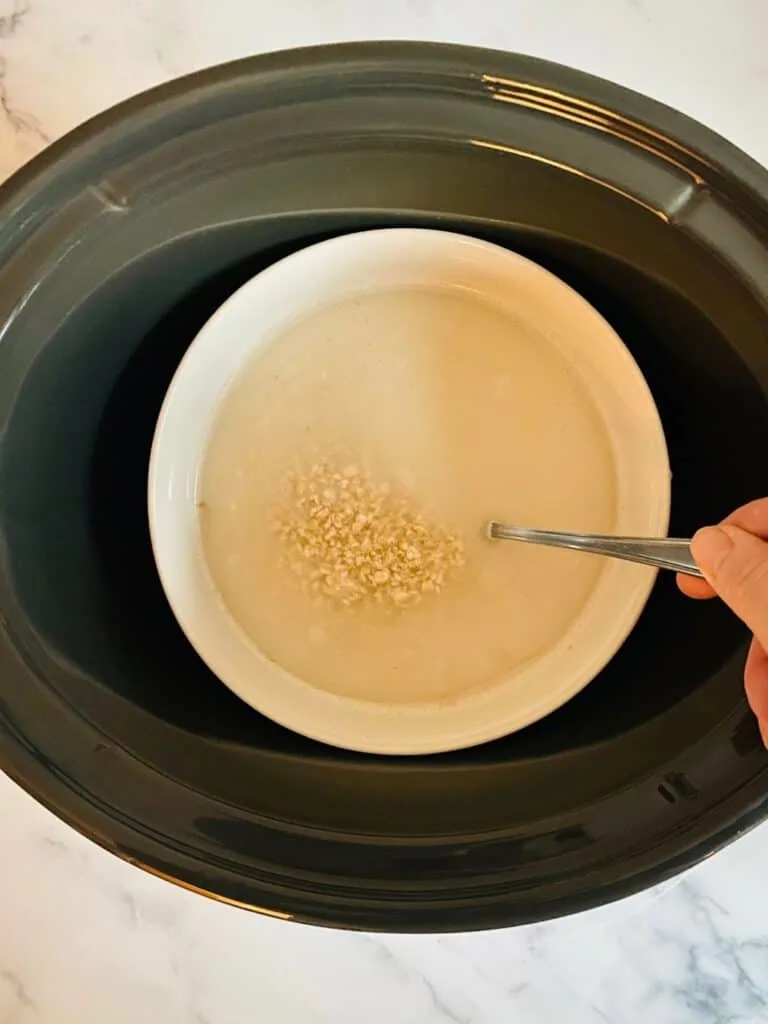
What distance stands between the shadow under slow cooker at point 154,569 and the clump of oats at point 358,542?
0.13m

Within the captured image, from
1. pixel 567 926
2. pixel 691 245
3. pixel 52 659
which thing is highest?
pixel 691 245

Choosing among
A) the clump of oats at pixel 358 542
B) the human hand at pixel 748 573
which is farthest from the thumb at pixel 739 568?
the clump of oats at pixel 358 542

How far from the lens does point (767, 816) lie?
0.55 meters

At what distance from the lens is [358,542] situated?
74 cm

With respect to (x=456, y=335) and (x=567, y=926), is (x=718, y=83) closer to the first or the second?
(x=456, y=335)

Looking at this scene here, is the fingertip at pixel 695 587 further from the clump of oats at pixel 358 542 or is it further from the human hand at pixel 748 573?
the clump of oats at pixel 358 542

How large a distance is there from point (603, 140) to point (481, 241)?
0.46 feet

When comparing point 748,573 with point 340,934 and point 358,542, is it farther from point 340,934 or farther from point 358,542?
point 340,934

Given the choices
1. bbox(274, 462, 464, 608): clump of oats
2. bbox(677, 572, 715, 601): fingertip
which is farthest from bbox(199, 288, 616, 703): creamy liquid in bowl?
bbox(677, 572, 715, 601): fingertip

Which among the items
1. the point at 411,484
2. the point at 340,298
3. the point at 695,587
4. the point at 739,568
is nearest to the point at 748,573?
the point at 739,568

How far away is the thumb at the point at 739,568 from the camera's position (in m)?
0.52

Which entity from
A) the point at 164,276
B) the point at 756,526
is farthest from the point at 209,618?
the point at 756,526

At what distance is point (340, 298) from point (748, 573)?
1.35 feet

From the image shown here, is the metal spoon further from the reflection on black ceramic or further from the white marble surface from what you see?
the white marble surface
